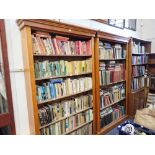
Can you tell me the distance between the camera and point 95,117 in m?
2.48

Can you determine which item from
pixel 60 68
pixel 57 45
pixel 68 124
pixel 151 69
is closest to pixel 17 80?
pixel 60 68

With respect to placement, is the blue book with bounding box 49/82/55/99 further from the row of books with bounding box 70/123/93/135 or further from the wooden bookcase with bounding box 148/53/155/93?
the wooden bookcase with bounding box 148/53/155/93

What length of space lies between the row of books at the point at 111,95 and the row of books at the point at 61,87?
457 mm

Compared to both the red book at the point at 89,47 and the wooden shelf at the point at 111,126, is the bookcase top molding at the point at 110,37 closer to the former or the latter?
the red book at the point at 89,47

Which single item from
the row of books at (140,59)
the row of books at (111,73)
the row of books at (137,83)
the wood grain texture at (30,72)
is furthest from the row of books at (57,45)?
the row of books at (137,83)

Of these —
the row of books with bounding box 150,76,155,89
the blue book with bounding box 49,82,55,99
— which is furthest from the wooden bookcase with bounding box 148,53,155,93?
the blue book with bounding box 49,82,55,99

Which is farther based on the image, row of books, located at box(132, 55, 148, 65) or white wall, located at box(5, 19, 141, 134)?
row of books, located at box(132, 55, 148, 65)

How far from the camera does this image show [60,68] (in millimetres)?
1959

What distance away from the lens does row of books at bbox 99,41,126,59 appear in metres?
2.53

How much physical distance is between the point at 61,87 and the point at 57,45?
0.58 meters

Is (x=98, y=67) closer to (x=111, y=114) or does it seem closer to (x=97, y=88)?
(x=97, y=88)

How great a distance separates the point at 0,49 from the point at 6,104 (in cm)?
66

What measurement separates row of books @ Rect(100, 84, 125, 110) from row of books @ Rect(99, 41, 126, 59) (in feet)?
2.09
